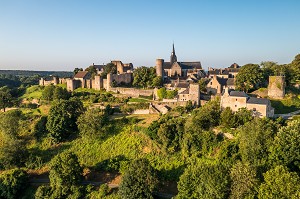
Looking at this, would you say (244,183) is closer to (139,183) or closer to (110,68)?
(139,183)

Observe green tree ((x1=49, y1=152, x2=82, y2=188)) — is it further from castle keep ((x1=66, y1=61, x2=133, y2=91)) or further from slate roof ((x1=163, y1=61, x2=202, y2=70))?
slate roof ((x1=163, y1=61, x2=202, y2=70))

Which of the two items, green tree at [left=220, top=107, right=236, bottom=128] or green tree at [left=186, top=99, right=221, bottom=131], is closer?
green tree at [left=220, top=107, right=236, bottom=128]

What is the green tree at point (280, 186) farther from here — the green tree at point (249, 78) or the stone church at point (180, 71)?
the stone church at point (180, 71)

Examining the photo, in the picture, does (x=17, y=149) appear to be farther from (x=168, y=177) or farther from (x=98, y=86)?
(x=98, y=86)

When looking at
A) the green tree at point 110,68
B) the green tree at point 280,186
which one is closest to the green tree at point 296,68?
the green tree at point 280,186

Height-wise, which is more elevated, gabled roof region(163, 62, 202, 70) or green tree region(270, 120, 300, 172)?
gabled roof region(163, 62, 202, 70)

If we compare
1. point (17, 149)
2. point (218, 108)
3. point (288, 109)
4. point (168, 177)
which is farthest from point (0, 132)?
point (288, 109)

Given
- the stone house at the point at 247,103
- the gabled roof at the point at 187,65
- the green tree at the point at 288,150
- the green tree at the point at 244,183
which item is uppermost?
the gabled roof at the point at 187,65

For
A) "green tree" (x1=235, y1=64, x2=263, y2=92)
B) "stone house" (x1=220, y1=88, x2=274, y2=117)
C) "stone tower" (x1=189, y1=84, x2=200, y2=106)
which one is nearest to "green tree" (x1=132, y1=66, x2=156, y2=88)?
"stone tower" (x1=189, y1=84, x2=200, y2=106)
